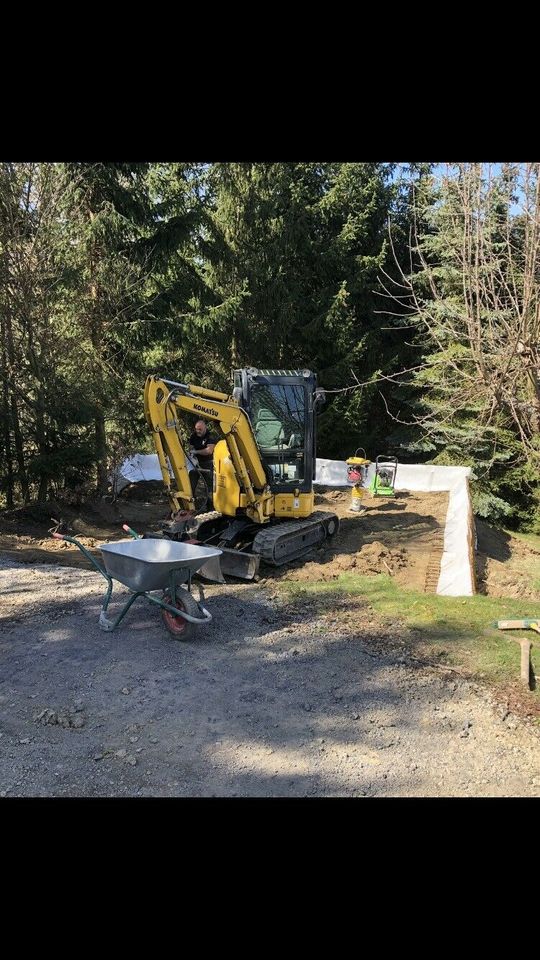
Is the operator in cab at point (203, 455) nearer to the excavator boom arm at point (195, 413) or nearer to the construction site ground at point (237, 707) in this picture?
the excavator boom arm at point (195, 413)

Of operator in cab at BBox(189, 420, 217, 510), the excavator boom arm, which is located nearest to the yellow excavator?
the excavator boom arm

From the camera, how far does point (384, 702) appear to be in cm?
492

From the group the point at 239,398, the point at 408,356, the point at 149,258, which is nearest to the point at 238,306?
the point at 149,258

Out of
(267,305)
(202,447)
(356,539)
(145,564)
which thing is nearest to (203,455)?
(202,447)

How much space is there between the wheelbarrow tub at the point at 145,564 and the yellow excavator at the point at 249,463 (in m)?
2.08

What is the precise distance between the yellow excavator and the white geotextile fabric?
237 centimetres

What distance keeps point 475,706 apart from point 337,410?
17.4m

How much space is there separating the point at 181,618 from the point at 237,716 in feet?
5.36

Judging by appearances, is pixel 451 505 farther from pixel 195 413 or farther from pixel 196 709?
pixel 196 709

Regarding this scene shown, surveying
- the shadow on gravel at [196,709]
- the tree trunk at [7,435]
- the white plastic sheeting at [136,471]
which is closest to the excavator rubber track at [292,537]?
the shadow on gravel at [196,709]

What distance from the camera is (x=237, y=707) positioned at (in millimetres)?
4770

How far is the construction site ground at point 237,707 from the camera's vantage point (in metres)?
3.86
